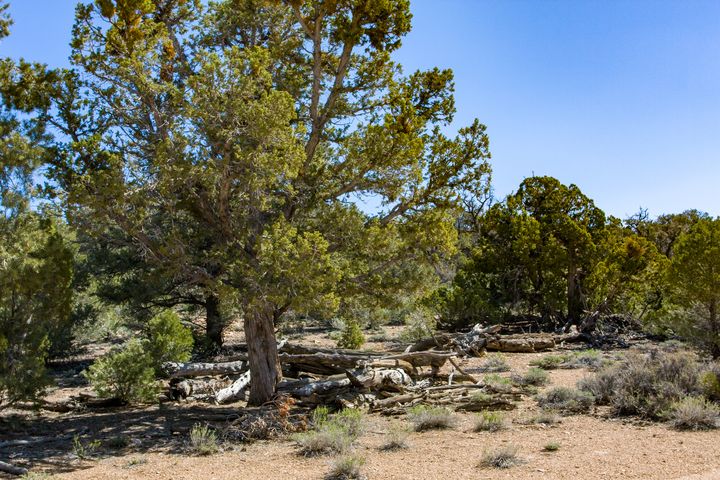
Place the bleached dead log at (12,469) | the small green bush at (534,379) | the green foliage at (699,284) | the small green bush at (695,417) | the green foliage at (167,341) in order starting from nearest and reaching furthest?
the bleached dead log at (12,469) → the small green bush at (695,417) → the small green bush at (534,379) → the green foliage at (699,284) → the green foliage at (167,341)

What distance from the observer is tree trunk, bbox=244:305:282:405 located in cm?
1100

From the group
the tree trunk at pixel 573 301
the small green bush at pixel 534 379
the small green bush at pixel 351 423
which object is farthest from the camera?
the tree trunk at pixel 573 301

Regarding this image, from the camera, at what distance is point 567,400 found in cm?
994

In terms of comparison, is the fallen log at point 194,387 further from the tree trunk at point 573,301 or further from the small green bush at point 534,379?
the tree trunk at point 573,301

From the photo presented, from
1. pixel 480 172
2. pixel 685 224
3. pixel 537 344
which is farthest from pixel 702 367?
pixel 685 224

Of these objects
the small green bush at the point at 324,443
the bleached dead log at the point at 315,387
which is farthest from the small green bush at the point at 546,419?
the bleached dead log at the point at 315,387

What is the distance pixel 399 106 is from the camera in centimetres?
1026

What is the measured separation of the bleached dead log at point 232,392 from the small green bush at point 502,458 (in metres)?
6.70

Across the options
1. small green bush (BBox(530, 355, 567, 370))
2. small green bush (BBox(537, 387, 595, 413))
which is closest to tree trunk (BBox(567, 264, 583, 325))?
small green bush (BBox(530, 355, 567, 370))

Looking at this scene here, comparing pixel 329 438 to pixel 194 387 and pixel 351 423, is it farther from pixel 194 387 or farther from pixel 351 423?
pixel 194 387

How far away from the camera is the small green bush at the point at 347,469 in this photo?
252 inches

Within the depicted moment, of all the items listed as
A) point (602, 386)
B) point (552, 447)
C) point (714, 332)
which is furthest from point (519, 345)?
point (552, 447)

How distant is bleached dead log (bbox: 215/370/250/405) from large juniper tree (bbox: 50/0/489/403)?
1219 millimetres

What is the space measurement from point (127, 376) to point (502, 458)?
27.1 feet
